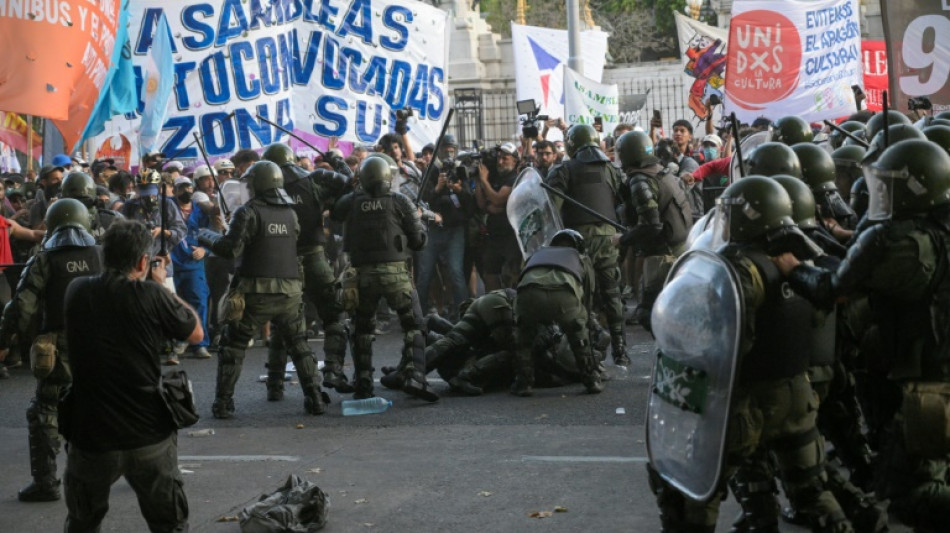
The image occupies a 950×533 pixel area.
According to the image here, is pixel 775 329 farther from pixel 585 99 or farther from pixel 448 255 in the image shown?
pixel 585 99

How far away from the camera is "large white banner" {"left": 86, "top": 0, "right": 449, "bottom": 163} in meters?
15.8

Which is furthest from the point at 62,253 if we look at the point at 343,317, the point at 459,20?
the point at 459,20

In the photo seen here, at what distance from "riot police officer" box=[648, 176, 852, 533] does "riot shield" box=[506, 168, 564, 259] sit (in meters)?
5.83

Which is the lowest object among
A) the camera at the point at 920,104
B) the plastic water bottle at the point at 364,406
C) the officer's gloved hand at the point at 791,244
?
the plastic water bottle at the point at 364,406

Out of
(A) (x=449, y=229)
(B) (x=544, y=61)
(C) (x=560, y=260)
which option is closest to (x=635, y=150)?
(C) (x=560, y=260)

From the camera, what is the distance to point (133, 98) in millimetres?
14289

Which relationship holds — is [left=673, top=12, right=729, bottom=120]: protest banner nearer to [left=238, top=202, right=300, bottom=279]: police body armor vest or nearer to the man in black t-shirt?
[left=238, top=202, right=300, bottom=279]: police body armor vest

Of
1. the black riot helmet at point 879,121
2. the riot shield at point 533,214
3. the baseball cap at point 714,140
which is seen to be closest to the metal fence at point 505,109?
the baseball cap at point 714,140

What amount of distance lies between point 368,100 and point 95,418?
1161 cm

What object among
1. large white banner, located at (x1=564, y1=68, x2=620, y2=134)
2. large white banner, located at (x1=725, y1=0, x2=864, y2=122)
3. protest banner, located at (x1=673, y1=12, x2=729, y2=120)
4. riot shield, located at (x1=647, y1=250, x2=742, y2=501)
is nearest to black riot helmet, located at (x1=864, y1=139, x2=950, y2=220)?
riot shield, located at (x1=647, y1=250, x2=742, y2=501)

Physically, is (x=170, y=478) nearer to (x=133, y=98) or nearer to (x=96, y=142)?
(x=133, y=98)

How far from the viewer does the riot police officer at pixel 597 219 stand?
11508 mm

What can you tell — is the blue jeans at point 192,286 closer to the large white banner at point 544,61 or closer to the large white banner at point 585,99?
the large white banner at point 585,99

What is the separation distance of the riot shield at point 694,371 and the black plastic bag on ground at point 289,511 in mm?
2118
